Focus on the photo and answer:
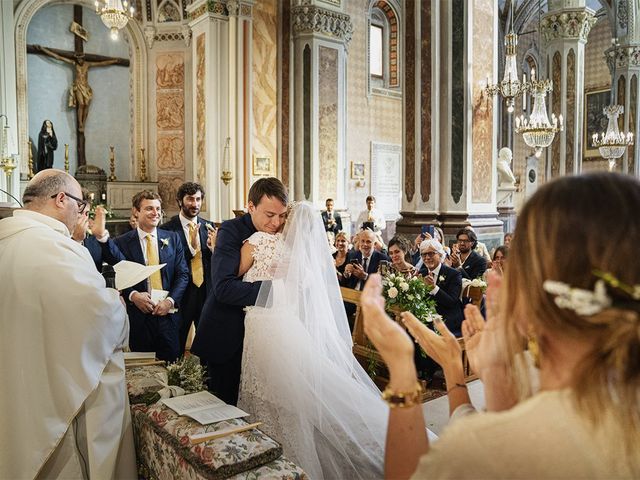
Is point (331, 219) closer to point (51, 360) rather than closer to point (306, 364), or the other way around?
point (306, 364)

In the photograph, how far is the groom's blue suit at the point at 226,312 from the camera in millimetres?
3020

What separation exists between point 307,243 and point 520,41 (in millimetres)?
20619

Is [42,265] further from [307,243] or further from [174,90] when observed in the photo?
[174,90]

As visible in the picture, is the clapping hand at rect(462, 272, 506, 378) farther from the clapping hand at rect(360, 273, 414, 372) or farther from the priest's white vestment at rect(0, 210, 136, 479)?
the priest's white vestment at rect(0, 210, 136, 479)

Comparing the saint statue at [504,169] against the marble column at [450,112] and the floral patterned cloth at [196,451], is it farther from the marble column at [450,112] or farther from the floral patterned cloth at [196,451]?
the floral patterned cloth at [196,451]

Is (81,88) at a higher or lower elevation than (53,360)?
higher

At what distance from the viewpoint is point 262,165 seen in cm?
1126

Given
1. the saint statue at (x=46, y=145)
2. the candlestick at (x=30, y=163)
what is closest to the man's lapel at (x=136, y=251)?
the candlestick at (x=30, y=163)

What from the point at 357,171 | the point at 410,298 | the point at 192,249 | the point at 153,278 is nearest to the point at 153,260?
the point at 153,278

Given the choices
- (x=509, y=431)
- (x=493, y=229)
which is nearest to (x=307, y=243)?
(x=509, y=431)

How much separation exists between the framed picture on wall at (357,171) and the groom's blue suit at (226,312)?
12.4 metres

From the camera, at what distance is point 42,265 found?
2312 millimetres

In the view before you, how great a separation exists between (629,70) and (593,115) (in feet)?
22.4

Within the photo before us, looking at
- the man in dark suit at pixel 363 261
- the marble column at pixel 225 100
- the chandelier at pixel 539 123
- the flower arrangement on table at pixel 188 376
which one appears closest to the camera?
the flower arrangement on table at pixel 188 376
